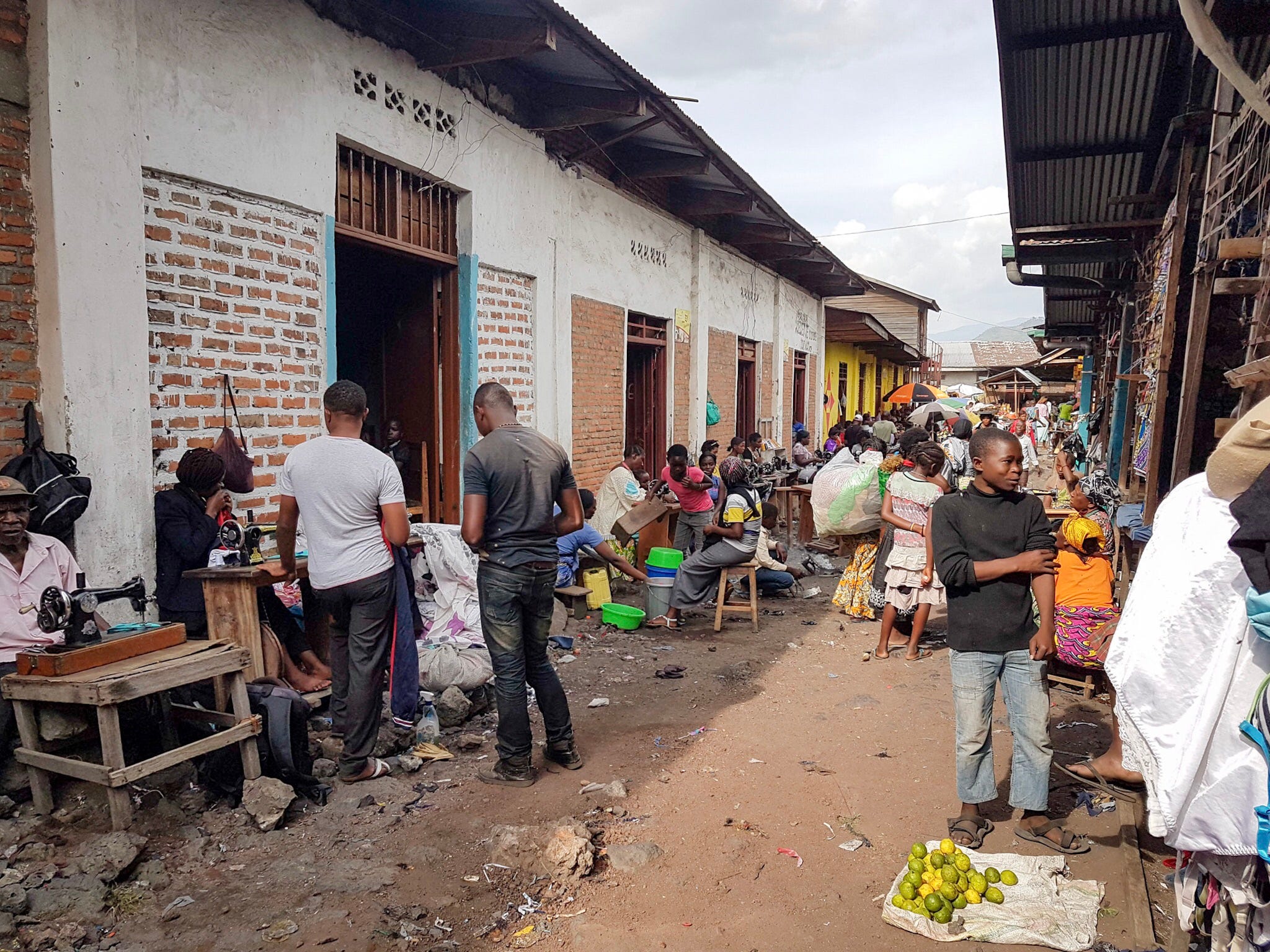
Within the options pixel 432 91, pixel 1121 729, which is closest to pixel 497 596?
pixel 1121 729

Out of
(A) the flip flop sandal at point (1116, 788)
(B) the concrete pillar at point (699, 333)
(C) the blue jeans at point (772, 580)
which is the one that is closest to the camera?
(A) the flip flop sandal at point (1116, 788)

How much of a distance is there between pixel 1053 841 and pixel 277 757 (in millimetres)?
3401

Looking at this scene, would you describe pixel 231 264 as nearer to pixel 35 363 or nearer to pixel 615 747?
pixel 35 363

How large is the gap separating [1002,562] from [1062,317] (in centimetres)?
1590

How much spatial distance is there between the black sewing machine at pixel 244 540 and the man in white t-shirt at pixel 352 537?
291mm

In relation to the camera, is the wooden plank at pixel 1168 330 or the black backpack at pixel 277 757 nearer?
the black backpack at pixel 277 757

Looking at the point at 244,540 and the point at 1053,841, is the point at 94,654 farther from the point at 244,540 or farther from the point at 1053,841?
the point at 1053,841

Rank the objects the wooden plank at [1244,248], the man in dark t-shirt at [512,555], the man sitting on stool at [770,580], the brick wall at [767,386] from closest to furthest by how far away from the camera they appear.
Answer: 1. the wooden plank at [1244,248]
2. the man in dark t-shirt at [512,555]
3. the man sitting on stool at [770,580]
4. the brick wall at [767,386]

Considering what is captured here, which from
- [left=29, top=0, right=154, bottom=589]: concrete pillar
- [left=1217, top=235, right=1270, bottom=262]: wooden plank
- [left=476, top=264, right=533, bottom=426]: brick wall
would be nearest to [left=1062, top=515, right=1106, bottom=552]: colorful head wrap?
[left=1217, top=235, right=1270, bottom=262]: wooden plank

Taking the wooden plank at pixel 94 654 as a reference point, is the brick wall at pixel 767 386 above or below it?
above

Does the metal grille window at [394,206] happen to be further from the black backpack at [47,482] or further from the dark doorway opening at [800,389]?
the dark doorway opening at [800,389]

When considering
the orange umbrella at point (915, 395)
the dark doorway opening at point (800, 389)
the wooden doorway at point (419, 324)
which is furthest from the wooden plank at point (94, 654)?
the orange umbrella at point (915, 395)

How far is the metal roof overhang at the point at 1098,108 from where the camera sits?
4949 millimetres

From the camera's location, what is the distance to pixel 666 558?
747 cm
